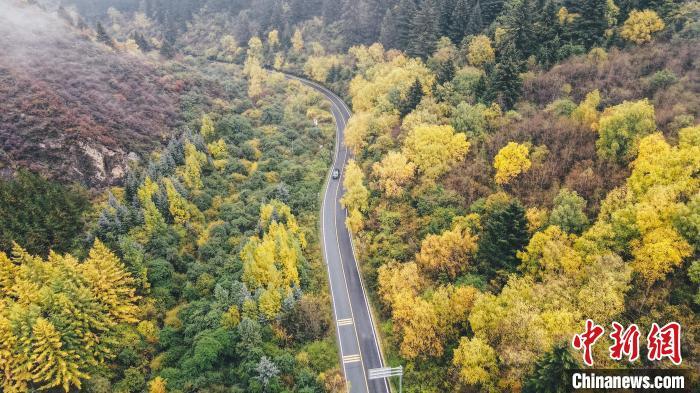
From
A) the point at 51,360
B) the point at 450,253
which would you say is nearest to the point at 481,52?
the point at 450,253

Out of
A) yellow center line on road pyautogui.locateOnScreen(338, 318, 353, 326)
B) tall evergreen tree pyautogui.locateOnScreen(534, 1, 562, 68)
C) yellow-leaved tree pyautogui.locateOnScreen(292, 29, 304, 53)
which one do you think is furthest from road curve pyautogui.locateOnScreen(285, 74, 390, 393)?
yellow-leaved tree pyautogui.locateOnScreen(292, 29, 304, 53)

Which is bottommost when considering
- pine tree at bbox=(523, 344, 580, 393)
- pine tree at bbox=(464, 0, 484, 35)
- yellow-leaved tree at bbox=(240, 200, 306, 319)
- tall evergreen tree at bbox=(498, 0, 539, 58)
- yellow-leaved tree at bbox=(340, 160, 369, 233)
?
pine tree at bbox=(523, 344, 580, 393)

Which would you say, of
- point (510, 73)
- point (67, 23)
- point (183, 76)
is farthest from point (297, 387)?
point (67, 23)

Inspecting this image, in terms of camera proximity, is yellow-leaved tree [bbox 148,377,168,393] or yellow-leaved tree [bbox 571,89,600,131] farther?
yellow-leaved tree [bbox 571,89,600,131]

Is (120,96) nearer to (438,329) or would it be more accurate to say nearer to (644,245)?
(438,329)

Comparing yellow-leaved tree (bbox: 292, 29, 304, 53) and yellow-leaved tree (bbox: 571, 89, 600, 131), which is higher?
yellow-leaved tree (bbox: 292, 29, 304, 53)

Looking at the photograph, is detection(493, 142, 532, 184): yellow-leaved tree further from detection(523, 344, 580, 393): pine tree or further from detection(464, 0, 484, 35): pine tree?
detection(464, 0, 484, 35): pine tree

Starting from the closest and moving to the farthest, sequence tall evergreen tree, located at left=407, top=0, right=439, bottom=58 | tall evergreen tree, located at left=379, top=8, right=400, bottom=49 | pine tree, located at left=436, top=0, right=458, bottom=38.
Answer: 1. tall evergreen tree, located at left=407, top=0, right=439, bottom=58
2. pine tree, located at left=436, top=0, right=458, bottom=38
3. tall evergreen tree, located at left=379, top=8, right=400, bottom=49
